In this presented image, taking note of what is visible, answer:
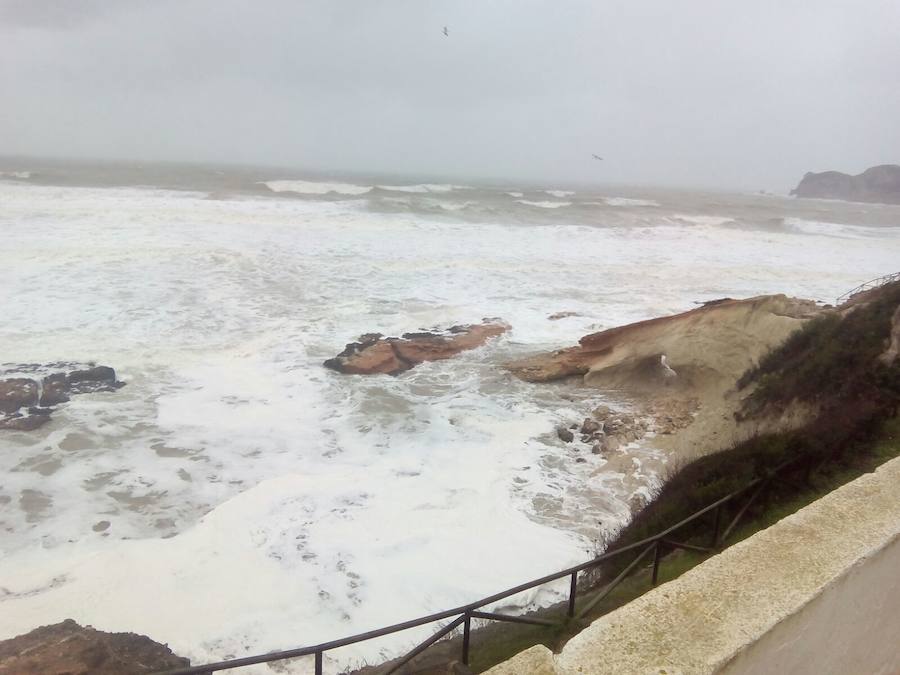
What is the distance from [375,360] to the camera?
12.5 m

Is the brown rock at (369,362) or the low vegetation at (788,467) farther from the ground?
the low vegetation at (788,467)

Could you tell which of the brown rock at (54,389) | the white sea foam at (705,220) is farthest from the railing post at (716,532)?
the white sea foam at (705,220)

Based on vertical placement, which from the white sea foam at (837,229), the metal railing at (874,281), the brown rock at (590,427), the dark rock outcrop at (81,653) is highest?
the white sea foam at (837,229)

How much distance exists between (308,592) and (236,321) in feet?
33.9

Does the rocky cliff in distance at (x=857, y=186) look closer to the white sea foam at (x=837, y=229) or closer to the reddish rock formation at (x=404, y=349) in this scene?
the white sea foam at (x=837, y=229)

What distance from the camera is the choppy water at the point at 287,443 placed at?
233 inches

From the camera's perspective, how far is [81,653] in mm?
4562

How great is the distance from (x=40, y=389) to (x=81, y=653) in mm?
7337

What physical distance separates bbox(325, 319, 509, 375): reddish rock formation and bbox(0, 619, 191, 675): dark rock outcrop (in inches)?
291

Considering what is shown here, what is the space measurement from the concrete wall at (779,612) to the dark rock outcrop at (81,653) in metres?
3.80

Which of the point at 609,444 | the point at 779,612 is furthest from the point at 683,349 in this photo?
the point at 779,612

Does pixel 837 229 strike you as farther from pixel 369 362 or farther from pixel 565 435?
pixel 565 435

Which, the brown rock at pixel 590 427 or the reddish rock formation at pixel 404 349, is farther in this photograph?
the reddish rock formation at pixel 404 349

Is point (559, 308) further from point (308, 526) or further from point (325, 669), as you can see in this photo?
point (325, 669)
